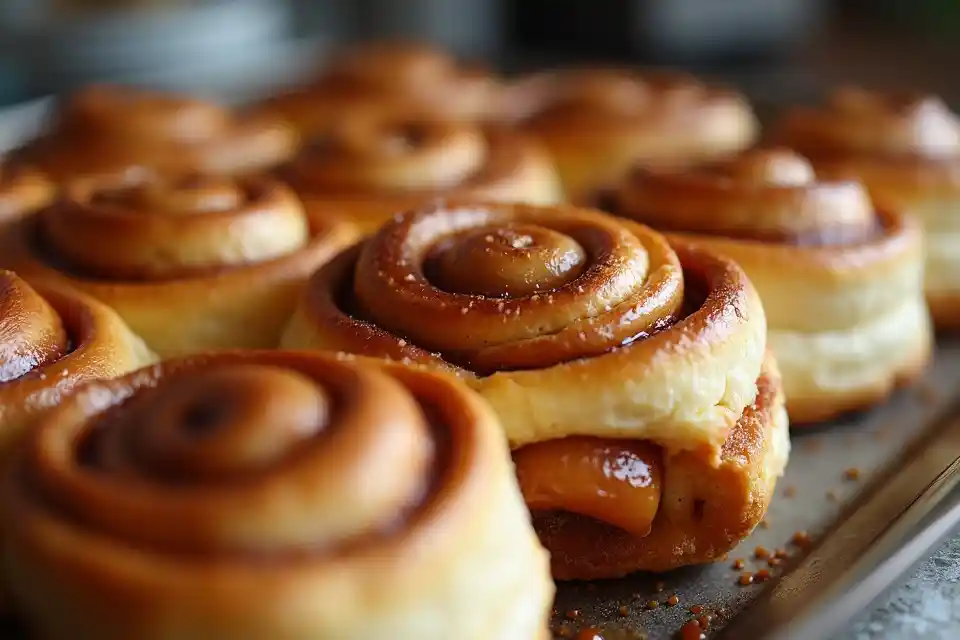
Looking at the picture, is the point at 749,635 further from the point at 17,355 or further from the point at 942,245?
the point at 942,245

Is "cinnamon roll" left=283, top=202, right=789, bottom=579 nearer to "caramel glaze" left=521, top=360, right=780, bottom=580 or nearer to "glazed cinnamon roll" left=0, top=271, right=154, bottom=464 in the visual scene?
"caramel glaze" left=521, top=360, right=780, bottom=580

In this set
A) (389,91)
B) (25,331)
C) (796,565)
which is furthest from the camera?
(389,91)

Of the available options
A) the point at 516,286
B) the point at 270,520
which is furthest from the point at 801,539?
the point at 270,520

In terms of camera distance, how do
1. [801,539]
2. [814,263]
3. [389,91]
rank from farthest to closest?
[389,91] < [814,263] < [801,539]

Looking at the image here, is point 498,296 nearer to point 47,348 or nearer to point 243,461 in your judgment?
point 243,461

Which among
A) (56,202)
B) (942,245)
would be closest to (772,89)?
(942,245)

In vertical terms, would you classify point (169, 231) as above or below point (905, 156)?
above

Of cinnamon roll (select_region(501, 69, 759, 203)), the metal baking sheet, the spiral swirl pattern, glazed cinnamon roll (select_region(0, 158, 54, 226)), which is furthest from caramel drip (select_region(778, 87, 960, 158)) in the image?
glazed cinnamon roll (select_region(0, 158, 54, 226))
